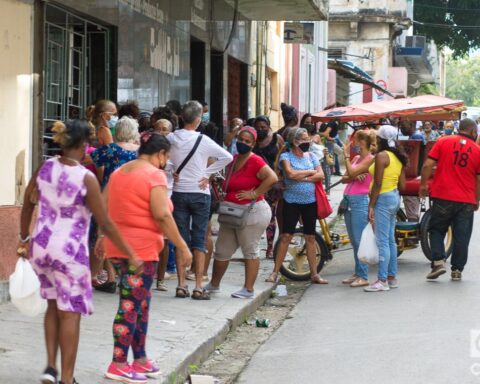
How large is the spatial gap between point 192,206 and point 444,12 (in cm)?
4900

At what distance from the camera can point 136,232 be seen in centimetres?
705

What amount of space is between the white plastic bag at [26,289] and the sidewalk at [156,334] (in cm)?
71

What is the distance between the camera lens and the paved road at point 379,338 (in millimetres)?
7824

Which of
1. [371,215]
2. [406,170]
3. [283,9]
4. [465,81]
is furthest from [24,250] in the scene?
[465,81]

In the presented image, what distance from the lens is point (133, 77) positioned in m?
14.5

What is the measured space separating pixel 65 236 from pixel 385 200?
629cm

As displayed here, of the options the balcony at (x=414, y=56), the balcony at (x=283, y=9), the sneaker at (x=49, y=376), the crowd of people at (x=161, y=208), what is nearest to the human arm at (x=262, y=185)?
the crowd of people at (x=161, y=208)

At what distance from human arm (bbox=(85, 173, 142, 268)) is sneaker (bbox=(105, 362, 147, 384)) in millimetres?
879

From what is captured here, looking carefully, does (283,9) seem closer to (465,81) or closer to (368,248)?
(368,248)

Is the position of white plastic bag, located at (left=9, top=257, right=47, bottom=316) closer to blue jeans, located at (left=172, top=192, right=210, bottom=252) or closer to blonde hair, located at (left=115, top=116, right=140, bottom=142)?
blonde hair, located at (left=115, top=116, right=140, bottom=142)

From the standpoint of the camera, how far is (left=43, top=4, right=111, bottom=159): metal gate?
39.8 ft

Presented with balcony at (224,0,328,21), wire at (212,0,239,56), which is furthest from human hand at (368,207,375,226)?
wire at (212,0,239,56)

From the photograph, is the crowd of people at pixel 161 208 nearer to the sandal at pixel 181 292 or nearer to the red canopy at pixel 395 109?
the sandal at pixel 181 292

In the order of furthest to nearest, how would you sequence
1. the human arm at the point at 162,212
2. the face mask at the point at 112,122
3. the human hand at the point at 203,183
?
the face mask at the point at 112,122 → the human hand at the point at 203,183 → the human arm at the point at 162,212
